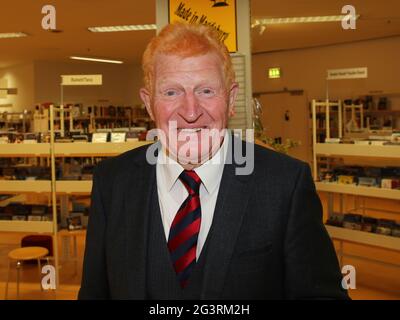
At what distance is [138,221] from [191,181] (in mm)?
167

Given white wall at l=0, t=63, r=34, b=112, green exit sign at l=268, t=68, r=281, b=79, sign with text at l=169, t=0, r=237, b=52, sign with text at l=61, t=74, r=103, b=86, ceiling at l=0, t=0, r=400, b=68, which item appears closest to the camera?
sign with text at l=169, t=0, r=237, b=52

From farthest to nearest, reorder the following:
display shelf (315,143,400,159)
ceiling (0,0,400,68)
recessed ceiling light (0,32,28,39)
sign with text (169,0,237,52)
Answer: recessed ceiling light (0,32,28,39) < ceiling (0,0,400,68) < display shelf (315,143,400,159) < sign with text (169,0,237,52)

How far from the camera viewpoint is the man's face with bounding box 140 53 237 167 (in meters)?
1.10

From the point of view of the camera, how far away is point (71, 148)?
4.48 metres

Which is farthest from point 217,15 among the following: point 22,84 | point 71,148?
point 22,84

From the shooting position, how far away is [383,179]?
426 cm

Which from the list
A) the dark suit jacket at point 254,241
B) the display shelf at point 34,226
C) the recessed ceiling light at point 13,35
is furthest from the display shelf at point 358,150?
the recessed ceiling light at point 13,35

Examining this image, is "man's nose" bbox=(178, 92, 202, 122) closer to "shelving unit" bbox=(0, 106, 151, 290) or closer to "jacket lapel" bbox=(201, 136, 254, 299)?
"jacket lapel" bbox=(201, 136, 254, 299)

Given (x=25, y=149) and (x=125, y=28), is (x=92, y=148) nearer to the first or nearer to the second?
(x=25, y=149)

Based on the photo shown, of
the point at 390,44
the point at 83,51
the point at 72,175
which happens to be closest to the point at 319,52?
the point at 390,44

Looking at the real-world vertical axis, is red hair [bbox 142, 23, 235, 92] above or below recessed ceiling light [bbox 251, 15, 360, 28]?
below

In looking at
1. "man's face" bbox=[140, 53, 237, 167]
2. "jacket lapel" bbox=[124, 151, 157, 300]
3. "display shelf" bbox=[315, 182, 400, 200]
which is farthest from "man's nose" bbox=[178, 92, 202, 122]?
"display shelf" bbox=[315, 182, 400, 200]

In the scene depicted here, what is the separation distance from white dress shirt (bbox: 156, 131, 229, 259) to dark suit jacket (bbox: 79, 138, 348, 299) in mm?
32

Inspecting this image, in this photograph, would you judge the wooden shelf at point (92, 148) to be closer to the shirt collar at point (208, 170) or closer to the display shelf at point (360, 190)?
the display shelf at point (360, 190)
